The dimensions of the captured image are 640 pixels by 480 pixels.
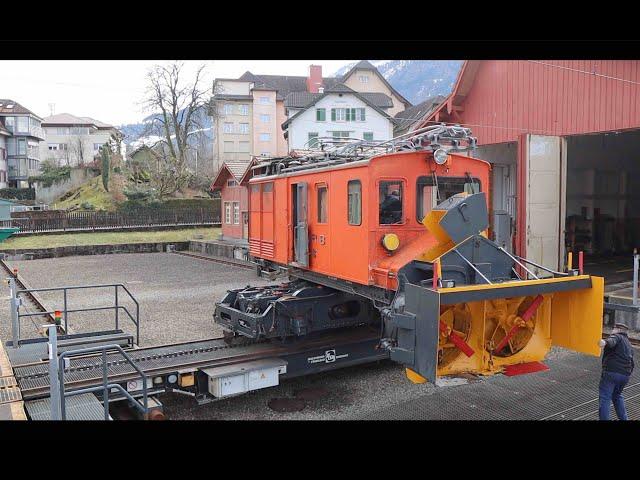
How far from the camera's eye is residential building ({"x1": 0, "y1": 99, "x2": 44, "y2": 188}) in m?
50.2

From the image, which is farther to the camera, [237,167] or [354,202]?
[237,167]

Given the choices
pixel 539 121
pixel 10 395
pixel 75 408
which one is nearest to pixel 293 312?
pixel 75 408

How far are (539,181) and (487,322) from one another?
9.23 m

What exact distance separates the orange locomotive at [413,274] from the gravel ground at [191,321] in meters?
0.82

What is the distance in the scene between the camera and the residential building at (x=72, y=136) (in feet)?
194

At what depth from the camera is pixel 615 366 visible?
23.0 ft

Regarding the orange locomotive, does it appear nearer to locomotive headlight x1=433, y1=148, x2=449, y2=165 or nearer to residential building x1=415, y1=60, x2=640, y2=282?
locomotive headlight x1=433, y1=148, x2=449, y2=165

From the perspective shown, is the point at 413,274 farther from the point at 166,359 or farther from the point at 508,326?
the point at 166,359

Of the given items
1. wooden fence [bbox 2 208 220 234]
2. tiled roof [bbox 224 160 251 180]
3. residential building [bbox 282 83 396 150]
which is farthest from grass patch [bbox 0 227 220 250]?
residential building [bbox 282 83 396 150]

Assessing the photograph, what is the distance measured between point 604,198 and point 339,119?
25.9 m

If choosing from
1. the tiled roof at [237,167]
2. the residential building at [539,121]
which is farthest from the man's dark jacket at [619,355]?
the tiled roof at [237,167]

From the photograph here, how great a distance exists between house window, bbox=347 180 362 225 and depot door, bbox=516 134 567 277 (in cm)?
827

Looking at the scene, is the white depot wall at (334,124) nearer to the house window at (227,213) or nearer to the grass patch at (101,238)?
the grass patch at (101,238)

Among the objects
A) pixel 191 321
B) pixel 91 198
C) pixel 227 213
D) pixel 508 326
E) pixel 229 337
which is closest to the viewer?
pixel 508 326
